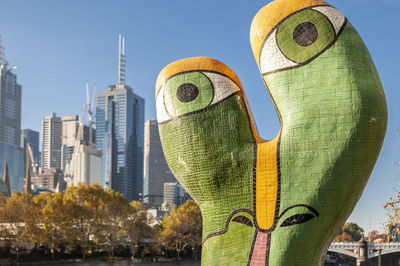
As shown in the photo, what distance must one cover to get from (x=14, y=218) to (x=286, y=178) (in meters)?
39.6

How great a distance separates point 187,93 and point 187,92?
0.13ft

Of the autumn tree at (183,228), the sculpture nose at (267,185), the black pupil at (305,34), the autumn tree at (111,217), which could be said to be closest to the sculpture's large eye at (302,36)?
the black pupil at (305,34)

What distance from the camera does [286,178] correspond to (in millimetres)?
18625

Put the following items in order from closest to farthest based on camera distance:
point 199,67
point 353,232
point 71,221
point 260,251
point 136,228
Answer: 1. point 260,251
2. point 199,67
3. point 71,221
4. point 136,228
5. point 353,232

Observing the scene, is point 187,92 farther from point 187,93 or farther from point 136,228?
point 136,228

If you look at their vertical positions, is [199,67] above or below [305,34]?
below

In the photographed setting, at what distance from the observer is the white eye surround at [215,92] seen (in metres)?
19.9

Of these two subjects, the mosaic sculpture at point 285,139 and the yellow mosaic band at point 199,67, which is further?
the yellow mosaic band at point 199,67

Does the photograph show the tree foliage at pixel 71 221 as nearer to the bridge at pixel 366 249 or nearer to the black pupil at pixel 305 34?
the bridge at pixel 366 249

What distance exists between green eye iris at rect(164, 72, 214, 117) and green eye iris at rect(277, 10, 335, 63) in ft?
10.1

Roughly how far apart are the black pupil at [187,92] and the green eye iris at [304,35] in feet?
11.3

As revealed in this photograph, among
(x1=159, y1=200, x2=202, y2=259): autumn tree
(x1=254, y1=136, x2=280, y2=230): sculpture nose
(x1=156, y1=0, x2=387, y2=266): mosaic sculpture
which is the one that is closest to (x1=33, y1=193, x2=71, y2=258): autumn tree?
(x1=159, y1=200, x2=202, y2=259): autumn tree

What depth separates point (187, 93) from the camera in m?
20.1

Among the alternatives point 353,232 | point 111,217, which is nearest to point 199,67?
point 111,217
